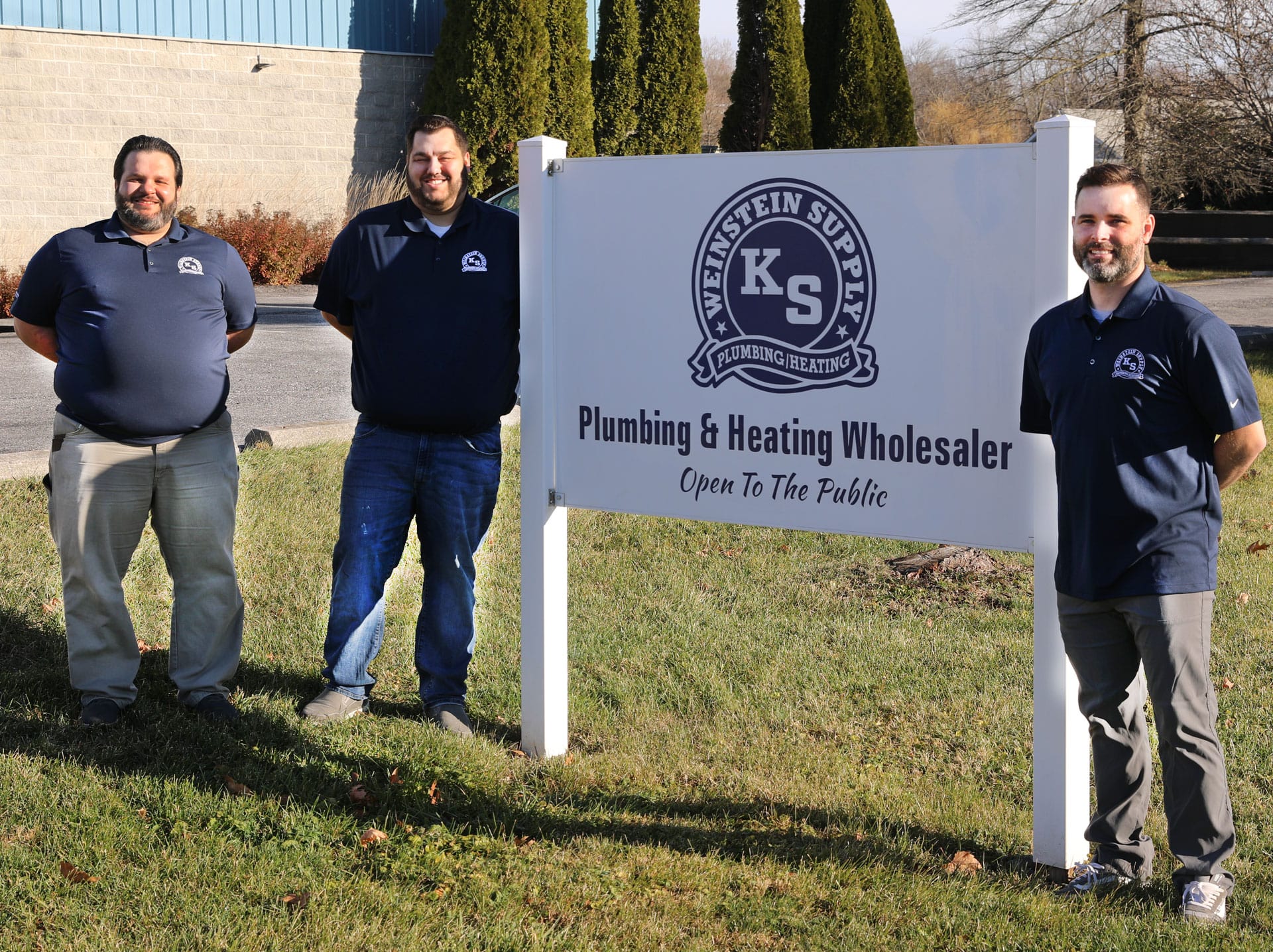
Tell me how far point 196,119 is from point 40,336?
20.7 meters

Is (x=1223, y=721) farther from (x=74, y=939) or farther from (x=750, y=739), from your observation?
(x=74, y=939)

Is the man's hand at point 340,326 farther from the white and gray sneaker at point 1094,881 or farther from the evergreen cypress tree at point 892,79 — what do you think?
the evergreen cypress tree at point 892,79

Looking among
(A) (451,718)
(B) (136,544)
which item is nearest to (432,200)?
(B) (136,544)

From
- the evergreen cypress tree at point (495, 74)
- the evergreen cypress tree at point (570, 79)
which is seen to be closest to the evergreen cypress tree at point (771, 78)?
the evergreen cypress tree at point (570, 79)

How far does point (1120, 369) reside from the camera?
3234mm

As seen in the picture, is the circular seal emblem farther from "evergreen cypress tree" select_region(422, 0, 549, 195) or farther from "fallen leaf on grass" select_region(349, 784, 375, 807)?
"evergreen cypress tree" select_region(422, 0, 549, 195)

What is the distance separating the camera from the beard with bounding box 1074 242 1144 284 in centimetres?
322

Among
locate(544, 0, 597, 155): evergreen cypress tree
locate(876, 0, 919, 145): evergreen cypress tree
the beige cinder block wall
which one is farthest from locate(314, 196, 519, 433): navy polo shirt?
locate(876, 0, 919, 145): evergreen cypress tree

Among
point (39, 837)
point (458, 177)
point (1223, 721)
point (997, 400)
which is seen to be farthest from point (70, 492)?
point (1223, 721)

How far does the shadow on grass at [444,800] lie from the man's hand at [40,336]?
127cm

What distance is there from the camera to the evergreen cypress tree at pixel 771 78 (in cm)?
2823

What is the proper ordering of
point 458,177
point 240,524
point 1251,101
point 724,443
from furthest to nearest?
1. point 1251,101
2. point 240,524
3. point 458,177
4. point 724,443

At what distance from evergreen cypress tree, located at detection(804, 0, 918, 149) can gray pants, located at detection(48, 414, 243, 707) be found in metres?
25.6

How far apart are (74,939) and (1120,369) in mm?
2927
